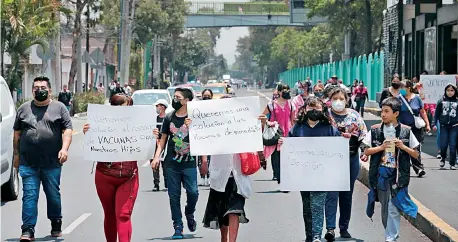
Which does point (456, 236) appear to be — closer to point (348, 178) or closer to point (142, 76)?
point (348, 178)

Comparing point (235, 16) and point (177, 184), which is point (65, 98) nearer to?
point (177, 184)

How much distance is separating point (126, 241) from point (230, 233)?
3.31 ft

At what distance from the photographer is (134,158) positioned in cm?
1002

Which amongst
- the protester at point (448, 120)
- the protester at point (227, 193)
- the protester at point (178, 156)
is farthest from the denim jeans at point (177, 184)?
the protester at point (448, 120)

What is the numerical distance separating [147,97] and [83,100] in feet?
52.4

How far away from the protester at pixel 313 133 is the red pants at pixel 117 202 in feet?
5.40

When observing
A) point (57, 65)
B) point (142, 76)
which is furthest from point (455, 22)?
point (142, 76)

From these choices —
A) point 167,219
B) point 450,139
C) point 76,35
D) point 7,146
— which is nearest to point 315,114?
point 167,219

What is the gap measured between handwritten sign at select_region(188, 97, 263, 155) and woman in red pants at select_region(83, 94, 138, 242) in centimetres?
67

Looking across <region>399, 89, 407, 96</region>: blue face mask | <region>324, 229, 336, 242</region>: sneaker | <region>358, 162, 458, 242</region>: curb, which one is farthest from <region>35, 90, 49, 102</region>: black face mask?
<region>399, 89, 407, 96</region>: blue face mask

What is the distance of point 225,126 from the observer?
10008mm

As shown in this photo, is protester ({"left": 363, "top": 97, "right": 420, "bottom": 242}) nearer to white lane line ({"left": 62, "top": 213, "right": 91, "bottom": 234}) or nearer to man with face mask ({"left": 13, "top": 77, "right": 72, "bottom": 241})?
man with face mask ({"left": 13, "top": 77, "right": 72, "bottom": 241})

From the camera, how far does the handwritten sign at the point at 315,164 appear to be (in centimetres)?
1043

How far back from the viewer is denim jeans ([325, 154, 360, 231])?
1098 centimetres
